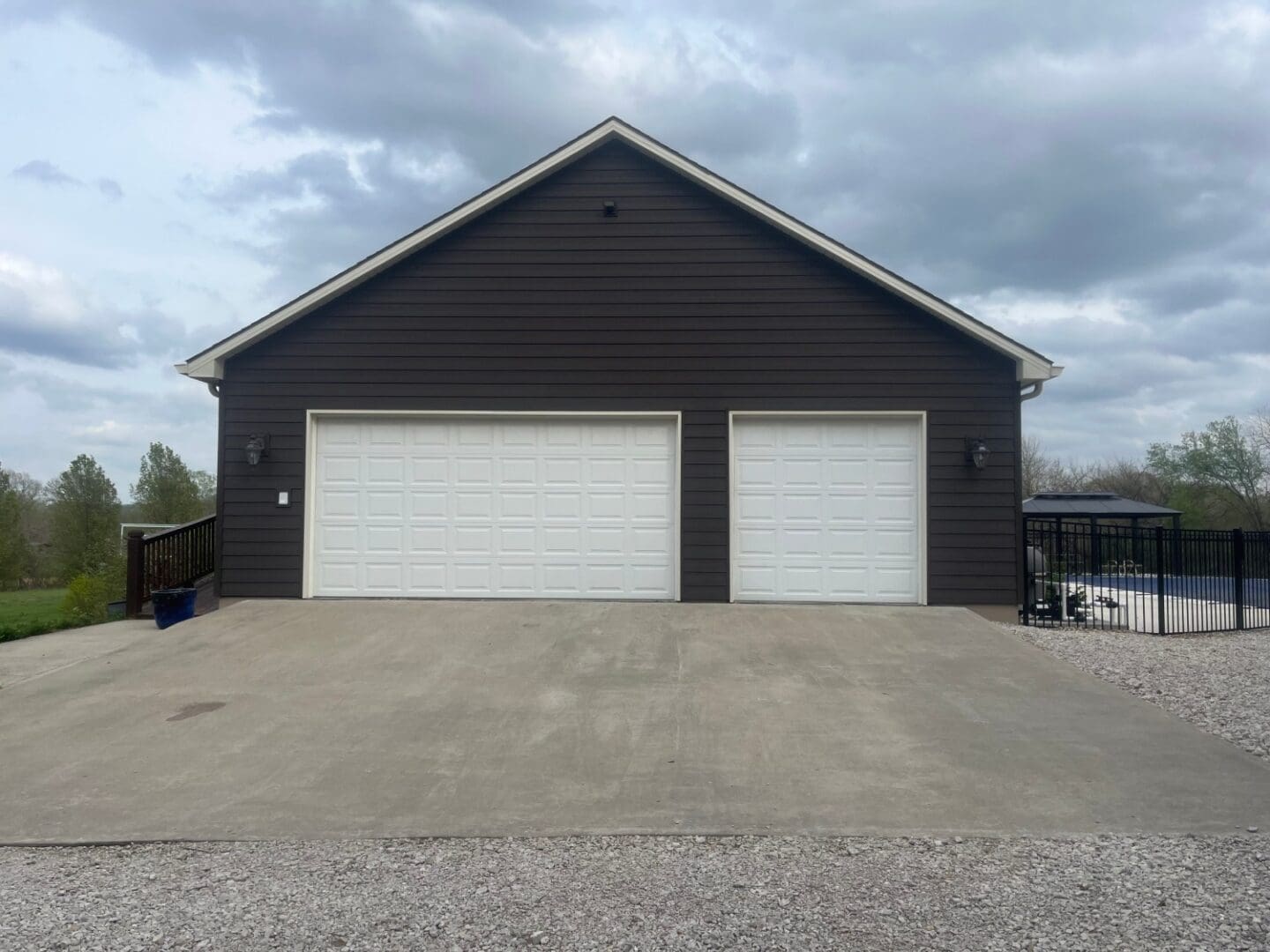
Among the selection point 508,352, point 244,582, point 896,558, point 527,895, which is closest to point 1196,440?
point 896,558

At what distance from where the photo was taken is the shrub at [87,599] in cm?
1302

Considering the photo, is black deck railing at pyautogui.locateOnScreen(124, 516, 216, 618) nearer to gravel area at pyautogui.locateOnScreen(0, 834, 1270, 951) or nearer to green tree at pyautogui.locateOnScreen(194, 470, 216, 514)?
gravel area at pyautogui.locateOnScreen(0, 834, 1270, 951)

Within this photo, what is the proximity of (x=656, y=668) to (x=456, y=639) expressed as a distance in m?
2.21

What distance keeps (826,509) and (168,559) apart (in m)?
7.88

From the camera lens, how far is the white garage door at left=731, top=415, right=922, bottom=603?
34.7ft

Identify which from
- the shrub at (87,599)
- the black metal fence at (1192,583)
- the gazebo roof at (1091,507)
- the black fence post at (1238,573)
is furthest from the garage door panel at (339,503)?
the black fence post at (1238,573)

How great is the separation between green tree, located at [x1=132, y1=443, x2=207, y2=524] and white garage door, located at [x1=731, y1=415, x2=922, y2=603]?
57.1 feet

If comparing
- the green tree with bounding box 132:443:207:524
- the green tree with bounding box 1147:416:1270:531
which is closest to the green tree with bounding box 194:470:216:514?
the green tree with bounding box 132:443:207:524

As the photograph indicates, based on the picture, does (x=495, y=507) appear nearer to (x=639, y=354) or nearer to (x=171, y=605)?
(x=639, y=354)

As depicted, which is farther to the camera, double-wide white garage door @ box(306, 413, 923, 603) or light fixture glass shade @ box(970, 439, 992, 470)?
double-wide white garage door @ box(306, 413, 923, 603)

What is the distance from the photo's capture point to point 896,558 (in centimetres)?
1059

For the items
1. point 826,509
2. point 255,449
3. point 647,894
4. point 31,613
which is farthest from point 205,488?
point 647,894

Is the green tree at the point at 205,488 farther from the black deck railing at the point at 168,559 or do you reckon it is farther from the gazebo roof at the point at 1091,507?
the gazebo roof at the point at 1091,507

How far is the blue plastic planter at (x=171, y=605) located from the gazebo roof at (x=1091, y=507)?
1257 centimetres
